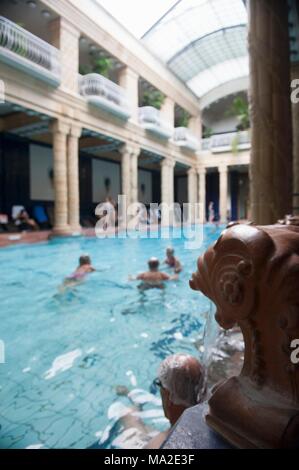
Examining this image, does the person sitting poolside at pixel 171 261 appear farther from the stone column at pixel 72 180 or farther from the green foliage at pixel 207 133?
the green foliage at pixel 207 133

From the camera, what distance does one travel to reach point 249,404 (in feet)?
2.38

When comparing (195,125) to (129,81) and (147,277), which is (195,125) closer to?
(129,81)

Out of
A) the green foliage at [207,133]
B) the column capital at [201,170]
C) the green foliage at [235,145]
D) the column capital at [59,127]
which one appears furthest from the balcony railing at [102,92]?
the green foliage at [207,133]

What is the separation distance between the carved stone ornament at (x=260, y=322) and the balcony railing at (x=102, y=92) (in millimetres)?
13196

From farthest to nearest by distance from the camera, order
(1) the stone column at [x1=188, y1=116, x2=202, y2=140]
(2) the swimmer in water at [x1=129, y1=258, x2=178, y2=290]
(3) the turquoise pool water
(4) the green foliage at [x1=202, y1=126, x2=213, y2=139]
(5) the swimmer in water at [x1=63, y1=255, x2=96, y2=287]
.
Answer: (4) the green foliage at [x1=202, y1=126, x2=213, y2=139]
(1) the stone column at [x1=188, y1=116, x2=202, y2=140]
(5) the swimmer in water at [x1=63, y1=255, x2=96, y2=287]
(2) the swimmer in water at [x1=129, y1=258, x2=178, y2=290]
(3) the turquoise pool water

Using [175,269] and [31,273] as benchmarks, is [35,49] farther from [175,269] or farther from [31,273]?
[175,269]

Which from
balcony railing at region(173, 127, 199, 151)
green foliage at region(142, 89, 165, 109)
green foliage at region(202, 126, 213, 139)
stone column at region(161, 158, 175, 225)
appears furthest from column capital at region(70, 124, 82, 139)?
green foliage at region(202, 126, 213, 139)

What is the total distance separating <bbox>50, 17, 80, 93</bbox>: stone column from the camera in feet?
34.7

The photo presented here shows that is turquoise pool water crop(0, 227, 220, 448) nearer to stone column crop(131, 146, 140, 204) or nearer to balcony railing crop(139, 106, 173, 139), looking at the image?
stone column crop(131, 146, 140, 204)

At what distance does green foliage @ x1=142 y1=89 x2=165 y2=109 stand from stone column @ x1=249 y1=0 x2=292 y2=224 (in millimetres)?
14405

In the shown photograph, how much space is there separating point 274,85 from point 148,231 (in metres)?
12.8

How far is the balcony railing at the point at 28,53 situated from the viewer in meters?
8.84

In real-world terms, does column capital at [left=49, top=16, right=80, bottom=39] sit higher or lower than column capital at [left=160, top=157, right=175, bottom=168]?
higher

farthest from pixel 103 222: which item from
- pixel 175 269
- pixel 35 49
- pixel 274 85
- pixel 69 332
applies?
pixel 274 85
